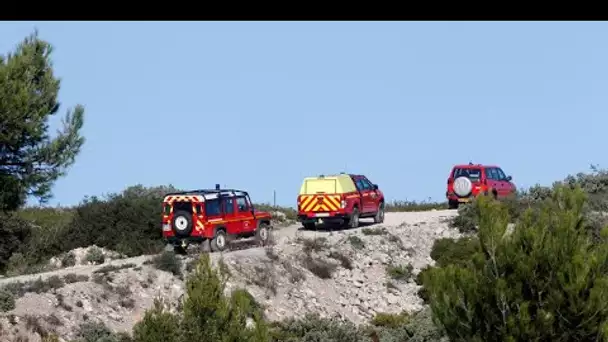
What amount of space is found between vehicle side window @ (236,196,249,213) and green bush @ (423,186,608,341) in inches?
656

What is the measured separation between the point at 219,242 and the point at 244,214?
1587 millimetres

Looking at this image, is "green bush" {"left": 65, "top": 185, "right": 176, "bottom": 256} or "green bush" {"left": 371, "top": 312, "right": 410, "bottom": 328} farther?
"green bush" {"left": 65, "top": 185, "right": 176, "bottom": 256}

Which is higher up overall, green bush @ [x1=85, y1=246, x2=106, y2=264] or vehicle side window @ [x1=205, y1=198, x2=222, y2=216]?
vehicle side window @ [x1=205, y1=198, x2=222, y2=216]

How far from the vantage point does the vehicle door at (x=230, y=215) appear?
31891 mm

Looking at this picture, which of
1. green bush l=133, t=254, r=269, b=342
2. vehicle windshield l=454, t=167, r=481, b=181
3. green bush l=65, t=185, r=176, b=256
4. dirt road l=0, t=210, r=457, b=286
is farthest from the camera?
vehicle windshield l=454, t=167, r=481, b=181

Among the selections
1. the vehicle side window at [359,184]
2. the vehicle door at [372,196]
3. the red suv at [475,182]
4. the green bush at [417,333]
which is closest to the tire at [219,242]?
the green bush at [417,333]

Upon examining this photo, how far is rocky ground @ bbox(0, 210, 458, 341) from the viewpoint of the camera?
81.8 ft

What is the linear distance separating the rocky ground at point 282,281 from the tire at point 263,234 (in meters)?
0.51

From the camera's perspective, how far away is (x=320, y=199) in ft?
123

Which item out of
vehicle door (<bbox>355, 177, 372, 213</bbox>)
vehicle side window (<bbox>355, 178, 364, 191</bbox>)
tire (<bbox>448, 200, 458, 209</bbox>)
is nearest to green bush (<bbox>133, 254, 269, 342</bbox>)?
vehicle side window (<bbox>355, 178, 364, 191</bbox>)

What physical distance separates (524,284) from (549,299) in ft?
1.77

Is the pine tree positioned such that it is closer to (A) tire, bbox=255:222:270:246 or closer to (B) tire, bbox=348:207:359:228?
(A) tire, bbox=255:222:270:246

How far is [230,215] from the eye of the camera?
3216cm
